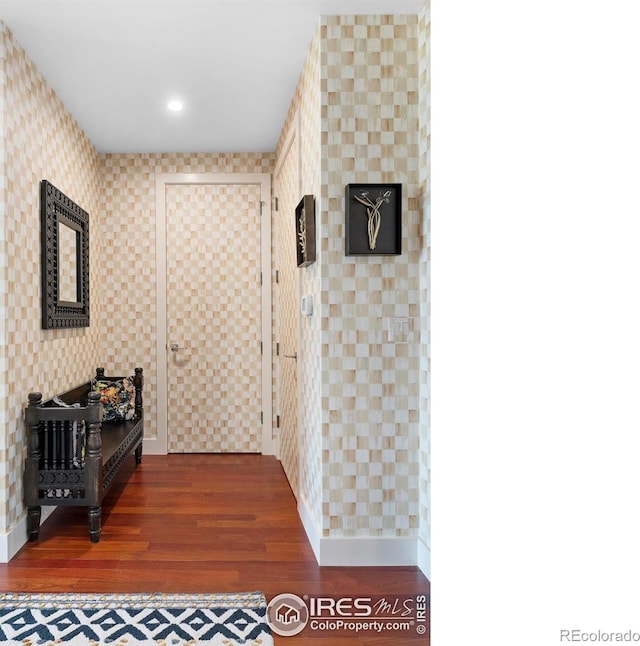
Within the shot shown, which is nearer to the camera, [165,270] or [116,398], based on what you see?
[116,398]

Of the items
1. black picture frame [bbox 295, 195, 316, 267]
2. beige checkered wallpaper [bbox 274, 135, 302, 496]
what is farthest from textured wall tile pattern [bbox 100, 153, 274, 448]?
black picture frame [bbox 295, 195, 316, 267]

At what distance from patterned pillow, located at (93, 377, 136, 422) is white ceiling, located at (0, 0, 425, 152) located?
2.00m

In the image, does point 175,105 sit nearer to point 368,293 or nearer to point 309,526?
point 368,293

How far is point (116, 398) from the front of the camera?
13.5ft

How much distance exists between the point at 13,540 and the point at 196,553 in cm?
91

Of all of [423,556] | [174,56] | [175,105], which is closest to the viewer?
[423,556]

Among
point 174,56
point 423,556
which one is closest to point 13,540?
point 423,556

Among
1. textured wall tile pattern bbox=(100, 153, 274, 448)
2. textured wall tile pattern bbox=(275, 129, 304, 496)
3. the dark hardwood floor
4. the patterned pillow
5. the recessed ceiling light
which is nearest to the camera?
the dark hardwood floor

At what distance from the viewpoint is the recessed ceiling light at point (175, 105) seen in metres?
3.56

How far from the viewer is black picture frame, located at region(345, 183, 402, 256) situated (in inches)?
95.7

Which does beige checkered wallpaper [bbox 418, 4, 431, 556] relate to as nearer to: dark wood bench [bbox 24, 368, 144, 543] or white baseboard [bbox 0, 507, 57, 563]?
dark wood bench [bbox 24, 368, 144, 543]

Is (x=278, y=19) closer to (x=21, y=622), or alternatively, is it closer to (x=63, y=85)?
(x=63, y=85)
